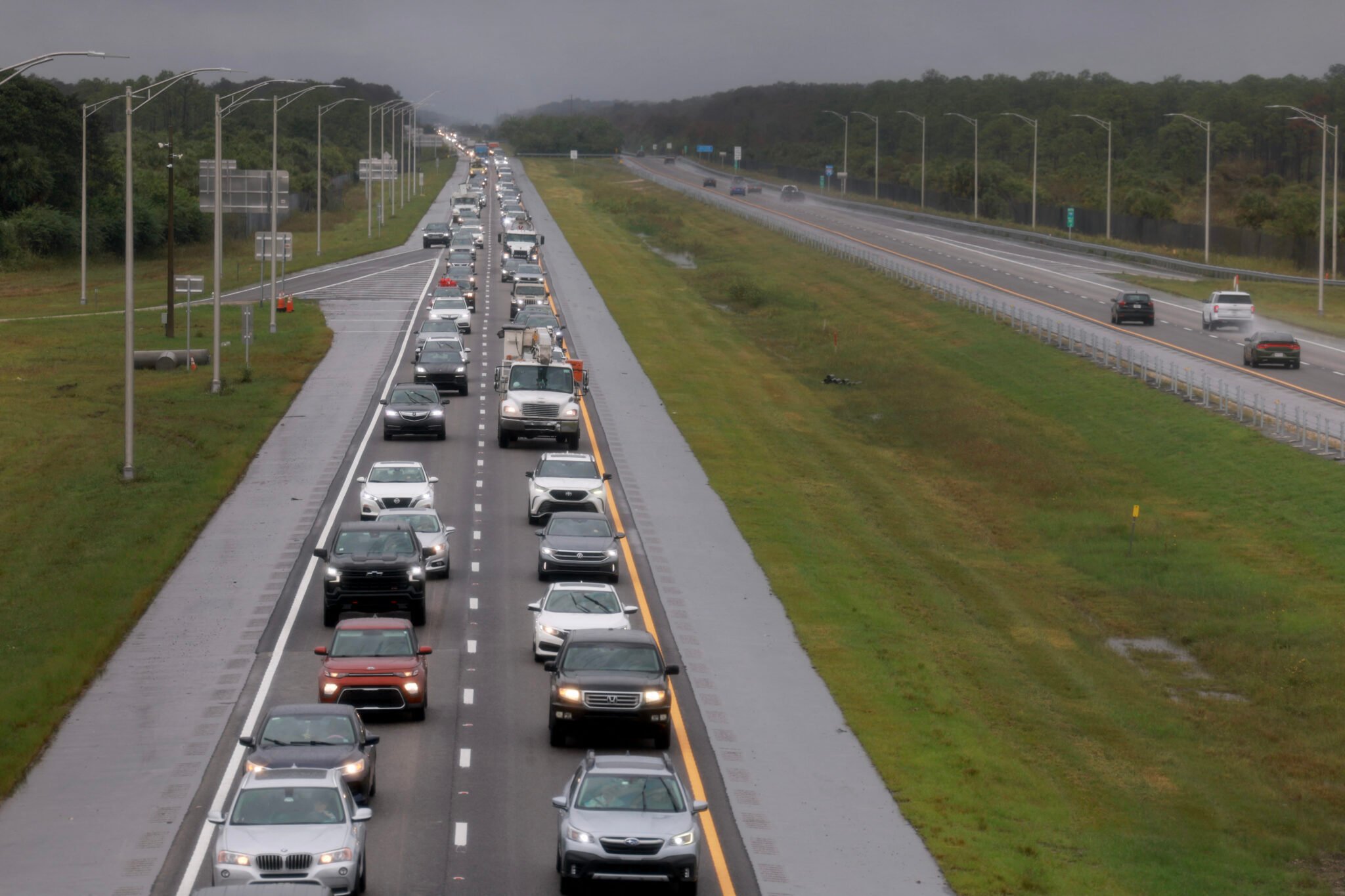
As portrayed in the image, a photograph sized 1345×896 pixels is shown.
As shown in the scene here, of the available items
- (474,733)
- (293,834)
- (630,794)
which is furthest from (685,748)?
(293,834)

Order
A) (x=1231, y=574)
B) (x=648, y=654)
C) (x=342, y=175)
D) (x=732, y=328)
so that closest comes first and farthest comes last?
(x=648, y=654), (x=1231, y=574), (x=732, y=328), (x=342, y=175)

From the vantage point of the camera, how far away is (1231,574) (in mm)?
38438

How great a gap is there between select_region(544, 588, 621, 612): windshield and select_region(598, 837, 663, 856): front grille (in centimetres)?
959

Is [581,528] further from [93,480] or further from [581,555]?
[93,480]

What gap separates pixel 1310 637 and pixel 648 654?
17.8 metres

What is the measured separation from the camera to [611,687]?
2105 centimetres

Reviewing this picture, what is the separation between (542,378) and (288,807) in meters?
29.1

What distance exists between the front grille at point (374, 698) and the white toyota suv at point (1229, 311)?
5552cm

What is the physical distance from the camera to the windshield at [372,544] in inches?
1085

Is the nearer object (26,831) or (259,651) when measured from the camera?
(26,831)

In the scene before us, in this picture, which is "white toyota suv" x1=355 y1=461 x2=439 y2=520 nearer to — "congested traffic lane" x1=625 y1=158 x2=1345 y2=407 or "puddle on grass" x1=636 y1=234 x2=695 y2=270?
"congested traffic lane" x1=625 y1=158 x2=1345 y2=407


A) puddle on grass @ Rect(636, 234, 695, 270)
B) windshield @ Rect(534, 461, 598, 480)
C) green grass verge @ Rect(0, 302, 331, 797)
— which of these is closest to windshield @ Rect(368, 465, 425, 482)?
windshield @ Rect(534, 461, 598, 480)

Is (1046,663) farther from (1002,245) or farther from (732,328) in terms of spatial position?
(1002,245)

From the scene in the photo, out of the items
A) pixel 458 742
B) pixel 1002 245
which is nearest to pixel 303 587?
pixel 458 742
